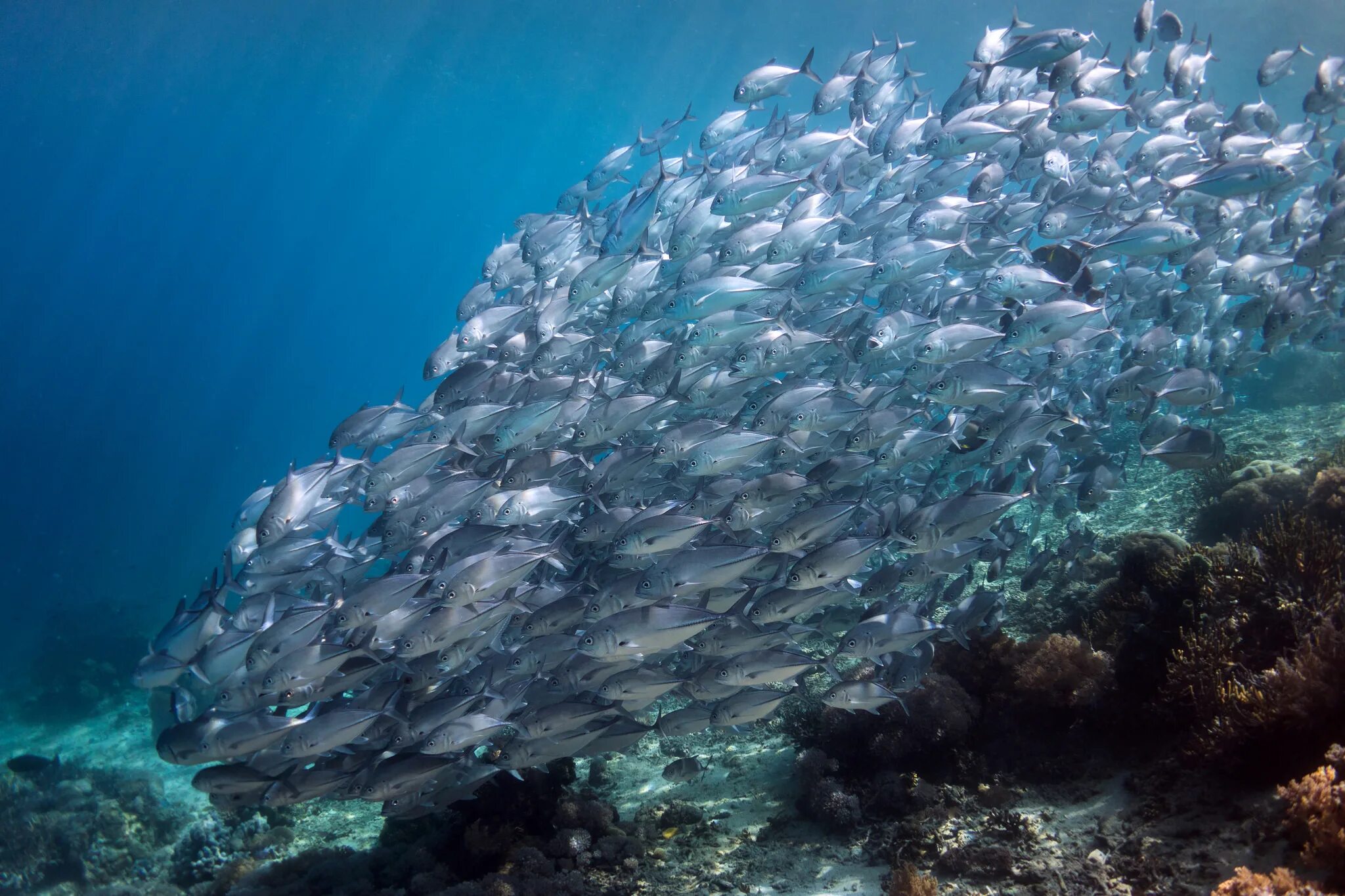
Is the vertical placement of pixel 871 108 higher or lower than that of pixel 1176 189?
higher

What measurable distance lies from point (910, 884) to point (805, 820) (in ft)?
5.64

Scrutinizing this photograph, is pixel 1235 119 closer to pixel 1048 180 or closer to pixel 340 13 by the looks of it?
pixel 1048 180

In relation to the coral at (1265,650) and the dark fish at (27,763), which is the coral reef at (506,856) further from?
the dark fish at (27,763)

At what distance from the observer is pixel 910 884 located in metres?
3.73

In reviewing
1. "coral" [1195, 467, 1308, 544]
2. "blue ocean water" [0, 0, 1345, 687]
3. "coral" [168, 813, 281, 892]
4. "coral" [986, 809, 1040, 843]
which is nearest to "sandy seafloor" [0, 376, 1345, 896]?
"coral" [986, 809, 1040, 843]

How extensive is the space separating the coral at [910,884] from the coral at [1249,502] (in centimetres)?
500

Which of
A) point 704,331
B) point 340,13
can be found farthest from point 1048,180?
point 340,13

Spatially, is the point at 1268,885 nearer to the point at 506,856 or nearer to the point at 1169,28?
the point at 506,856

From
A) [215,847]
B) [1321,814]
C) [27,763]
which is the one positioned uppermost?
[27,763]

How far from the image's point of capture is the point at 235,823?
9.05 m

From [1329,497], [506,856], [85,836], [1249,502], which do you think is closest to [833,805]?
[506,856]

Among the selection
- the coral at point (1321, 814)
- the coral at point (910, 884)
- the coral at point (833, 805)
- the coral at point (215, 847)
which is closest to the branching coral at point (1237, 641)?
the coral at point (1321, 814)

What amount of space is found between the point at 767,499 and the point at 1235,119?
862cm

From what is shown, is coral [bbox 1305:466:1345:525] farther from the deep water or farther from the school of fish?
the deep water
